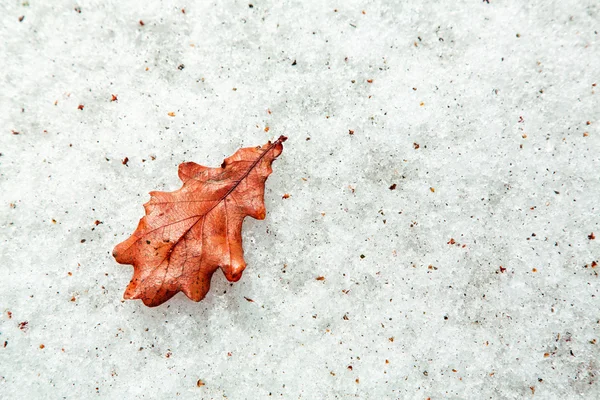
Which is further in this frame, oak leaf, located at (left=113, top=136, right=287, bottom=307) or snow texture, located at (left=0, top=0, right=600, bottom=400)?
snow texture, located at (left=0, top=0, right=600, bottom=400)

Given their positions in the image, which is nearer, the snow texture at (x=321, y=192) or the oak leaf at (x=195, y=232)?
the oak leaf at (x=195, y=232)

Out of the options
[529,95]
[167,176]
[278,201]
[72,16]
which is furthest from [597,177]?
[72,16]

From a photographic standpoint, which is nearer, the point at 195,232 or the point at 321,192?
the point at 195,232
